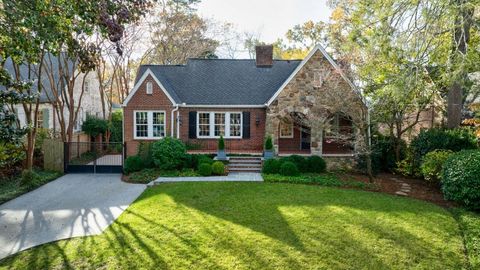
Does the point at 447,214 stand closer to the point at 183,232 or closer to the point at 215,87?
the point at 183,232

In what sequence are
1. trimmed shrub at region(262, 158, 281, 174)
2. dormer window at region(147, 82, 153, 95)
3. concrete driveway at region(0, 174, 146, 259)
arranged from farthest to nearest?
dormer window at region(147, 82, 153, 95)
trimmed shrub at region(262, 158, 281, 174)
concrete driveway at region(0, 174, 146, 259)

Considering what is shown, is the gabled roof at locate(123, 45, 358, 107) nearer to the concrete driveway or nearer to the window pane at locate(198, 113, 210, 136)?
the window pane at locate(198, 113, 210, 136)

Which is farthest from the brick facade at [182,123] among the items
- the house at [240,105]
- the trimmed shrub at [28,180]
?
the trimmed shrub at [28,180]

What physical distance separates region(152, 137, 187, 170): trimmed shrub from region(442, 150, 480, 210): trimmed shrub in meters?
11.0

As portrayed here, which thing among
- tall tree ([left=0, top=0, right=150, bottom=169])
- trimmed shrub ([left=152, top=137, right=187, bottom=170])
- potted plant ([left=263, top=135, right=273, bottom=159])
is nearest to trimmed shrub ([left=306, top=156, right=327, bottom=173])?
potted plant ([left=263, top=135, right=273, bottom=159])

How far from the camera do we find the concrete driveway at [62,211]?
24.7ft

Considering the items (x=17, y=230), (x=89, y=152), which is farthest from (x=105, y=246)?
(x=89, y=152)

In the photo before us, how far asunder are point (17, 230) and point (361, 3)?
501 inches

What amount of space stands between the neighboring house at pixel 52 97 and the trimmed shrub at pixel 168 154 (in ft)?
24.3

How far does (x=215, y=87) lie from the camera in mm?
18875

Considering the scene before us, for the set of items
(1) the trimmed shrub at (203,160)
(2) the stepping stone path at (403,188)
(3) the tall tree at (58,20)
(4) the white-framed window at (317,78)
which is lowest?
(2) the stepping stone path at (403,188)

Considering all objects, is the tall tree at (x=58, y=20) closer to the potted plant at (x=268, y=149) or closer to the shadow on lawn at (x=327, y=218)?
the shadow on lawn at (x=327, y=218)

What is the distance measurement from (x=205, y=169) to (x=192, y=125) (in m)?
4.46

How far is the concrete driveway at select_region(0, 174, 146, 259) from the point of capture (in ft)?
24.7
